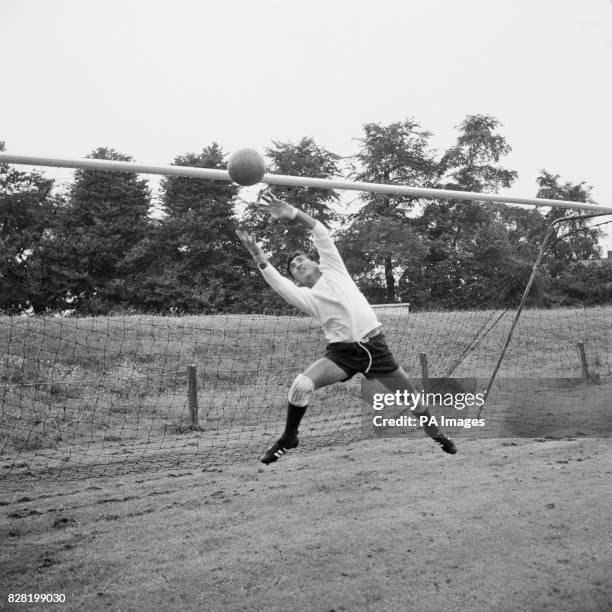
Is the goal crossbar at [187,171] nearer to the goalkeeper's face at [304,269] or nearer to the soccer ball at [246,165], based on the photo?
the soccer ball at [246,165]

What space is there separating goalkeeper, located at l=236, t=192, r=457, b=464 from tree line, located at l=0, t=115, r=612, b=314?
1141 cm

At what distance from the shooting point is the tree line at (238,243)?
19156 millimetres

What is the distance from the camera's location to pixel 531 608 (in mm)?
4137

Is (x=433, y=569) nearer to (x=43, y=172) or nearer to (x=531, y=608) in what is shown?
(x=531, y=608)

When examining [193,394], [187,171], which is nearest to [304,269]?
[187,171]

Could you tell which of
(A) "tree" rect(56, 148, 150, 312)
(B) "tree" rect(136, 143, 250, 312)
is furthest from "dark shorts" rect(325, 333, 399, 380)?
(A) "tree" rect(56, 148, 150, 312)

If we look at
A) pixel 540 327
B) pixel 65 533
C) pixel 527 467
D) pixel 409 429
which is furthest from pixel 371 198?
pixel 65 533

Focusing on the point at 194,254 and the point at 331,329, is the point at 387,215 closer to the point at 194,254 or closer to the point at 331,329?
the point at 194,254

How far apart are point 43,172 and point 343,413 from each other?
64.0ft

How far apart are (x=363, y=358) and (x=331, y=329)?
301mm

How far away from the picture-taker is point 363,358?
14.4 feet

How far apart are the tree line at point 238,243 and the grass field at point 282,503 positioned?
5.96 meters

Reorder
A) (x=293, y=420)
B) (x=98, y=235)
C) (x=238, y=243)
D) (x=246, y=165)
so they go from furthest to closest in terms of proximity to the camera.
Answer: (x=98, y=235)
(x=238, y=243)
(x=293, y=420)
(x=246, y=165)

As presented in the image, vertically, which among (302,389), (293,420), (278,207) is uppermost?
(278,207)
